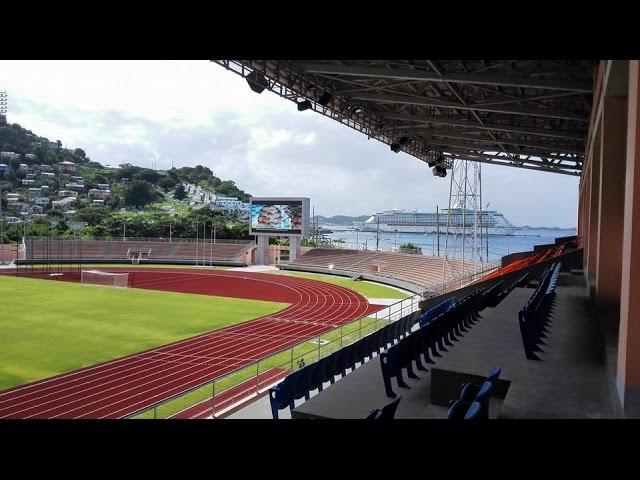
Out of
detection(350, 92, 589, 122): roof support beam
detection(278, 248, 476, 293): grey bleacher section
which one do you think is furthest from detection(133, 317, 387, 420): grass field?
detection(278, 248, 476, 293): grey bleacher section

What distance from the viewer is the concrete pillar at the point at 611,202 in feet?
21.9

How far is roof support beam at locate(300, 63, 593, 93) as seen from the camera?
10.4 m

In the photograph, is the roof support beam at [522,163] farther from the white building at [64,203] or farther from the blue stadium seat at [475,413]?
the white building at [64,203]

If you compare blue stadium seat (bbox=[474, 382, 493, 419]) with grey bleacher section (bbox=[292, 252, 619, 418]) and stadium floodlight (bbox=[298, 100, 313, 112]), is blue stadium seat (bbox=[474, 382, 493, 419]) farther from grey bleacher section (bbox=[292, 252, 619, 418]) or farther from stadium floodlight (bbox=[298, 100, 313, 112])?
stadium floodlight (bbox=[298, 100, 313, 112])

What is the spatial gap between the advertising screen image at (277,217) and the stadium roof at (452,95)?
20.0 metres

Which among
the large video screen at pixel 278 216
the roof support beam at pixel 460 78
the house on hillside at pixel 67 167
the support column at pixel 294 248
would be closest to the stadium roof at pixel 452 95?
the roof support beam at pixel 460 78

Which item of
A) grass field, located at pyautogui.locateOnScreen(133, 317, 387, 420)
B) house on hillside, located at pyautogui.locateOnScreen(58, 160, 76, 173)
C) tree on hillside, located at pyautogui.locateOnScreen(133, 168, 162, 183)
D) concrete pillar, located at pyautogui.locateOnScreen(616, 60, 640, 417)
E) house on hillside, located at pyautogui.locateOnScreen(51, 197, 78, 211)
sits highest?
house on hillside, located at pyautogui.locateOnScreen(58, 160, 76, 173)

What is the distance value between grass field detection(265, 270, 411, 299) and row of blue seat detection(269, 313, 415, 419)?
19.2 metres

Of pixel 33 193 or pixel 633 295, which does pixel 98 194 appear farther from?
pixel 633 295

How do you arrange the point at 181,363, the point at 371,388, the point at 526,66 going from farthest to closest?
the point at 181,363
the point at 526,66
the point at 371,388
